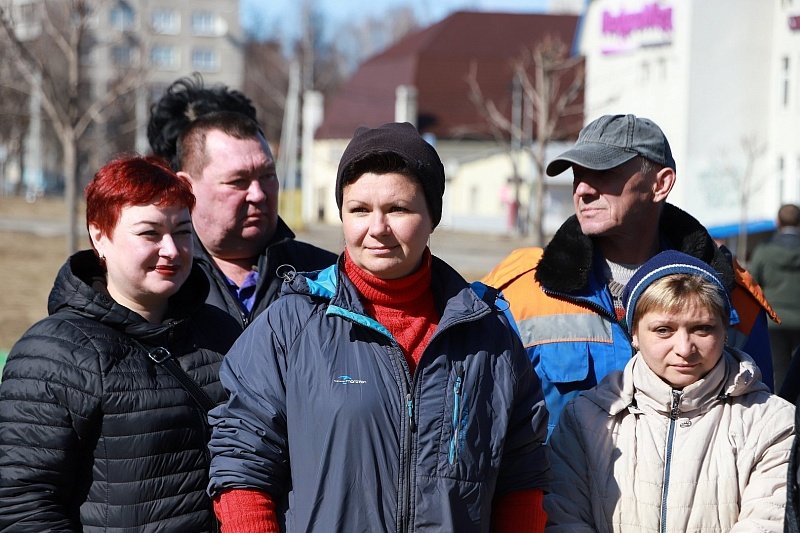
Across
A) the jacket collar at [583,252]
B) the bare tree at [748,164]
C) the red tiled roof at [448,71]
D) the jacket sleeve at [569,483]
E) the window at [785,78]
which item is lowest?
the jacket sleeve at [569,483]

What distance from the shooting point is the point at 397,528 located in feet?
9.17

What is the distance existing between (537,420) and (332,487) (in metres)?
0.64

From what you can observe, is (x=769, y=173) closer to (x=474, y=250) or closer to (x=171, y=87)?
(x=474, y=250)

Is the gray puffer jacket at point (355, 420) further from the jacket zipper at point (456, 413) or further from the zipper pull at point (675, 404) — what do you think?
the zipper pull at point (675, 404)

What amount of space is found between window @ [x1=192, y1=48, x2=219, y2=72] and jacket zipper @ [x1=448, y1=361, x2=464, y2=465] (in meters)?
83.3

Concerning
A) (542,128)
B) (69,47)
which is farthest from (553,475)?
(542,128)

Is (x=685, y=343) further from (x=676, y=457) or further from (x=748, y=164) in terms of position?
(x=748, y=164)

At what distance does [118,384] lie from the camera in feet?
10.1

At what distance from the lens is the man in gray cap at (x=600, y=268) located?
12.5 feet

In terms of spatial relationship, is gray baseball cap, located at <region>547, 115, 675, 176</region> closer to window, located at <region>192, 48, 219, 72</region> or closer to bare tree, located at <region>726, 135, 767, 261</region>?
bare tree, located at <region>726, 135, 767, 261</region>

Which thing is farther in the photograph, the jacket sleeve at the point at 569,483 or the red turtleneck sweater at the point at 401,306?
the jacket sleeve at the point at 569,483

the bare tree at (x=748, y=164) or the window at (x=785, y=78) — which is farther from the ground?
the window at (x=785, y=78)

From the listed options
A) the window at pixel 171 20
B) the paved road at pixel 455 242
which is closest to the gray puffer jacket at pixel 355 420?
the paved road at pixel 455 242

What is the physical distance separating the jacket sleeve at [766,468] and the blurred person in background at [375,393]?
28.6 inches
